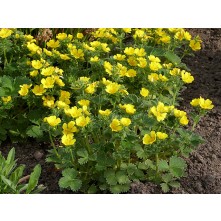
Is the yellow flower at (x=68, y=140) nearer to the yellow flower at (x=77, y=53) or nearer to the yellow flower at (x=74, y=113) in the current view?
the yellow flower at (x=74, y=113)

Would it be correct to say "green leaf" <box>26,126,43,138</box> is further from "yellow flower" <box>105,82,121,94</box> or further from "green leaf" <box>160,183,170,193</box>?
"green leaf" <box>160,183,170,193</box>

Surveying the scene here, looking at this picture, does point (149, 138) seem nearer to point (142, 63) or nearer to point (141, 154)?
point (141, 154)

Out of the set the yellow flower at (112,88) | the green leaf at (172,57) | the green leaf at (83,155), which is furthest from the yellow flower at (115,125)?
the green leaf at (172,57)

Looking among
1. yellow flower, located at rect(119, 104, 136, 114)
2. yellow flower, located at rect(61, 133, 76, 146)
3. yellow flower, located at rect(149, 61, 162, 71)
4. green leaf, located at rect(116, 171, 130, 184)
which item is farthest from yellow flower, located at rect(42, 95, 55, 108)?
yellow flower, located at rect(149, 61, 162, 71)

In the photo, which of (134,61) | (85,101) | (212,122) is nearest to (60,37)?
(134,61)

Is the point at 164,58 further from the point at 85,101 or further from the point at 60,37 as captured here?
the point at 85,101

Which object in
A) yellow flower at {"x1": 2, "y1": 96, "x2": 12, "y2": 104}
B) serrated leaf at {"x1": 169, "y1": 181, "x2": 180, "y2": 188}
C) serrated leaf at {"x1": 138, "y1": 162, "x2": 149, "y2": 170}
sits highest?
yellow flower at {"x1": 2, "y1": 96, "x2": 12, "y2": 104}

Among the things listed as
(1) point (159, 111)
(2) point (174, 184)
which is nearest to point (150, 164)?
→ (2) point (174, 184)
